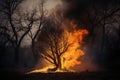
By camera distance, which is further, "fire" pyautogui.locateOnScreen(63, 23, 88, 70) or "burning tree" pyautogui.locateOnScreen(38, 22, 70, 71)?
"fire" pyautogui.locateOnScreen(63, 23, 88, 70)

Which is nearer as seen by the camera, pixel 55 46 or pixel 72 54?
pixel 55 46

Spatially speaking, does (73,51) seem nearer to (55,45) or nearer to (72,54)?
(72,54)

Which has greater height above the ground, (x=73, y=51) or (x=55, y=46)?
(x=55, y=46)

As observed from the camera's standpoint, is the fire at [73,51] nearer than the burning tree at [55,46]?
No

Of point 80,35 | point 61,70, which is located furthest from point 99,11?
point 61,70

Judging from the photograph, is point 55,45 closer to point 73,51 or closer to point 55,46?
point 55,46

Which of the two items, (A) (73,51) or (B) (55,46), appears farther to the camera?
(A) (73,51)

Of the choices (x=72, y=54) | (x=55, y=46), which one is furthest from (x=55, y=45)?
(x=72, y=54)

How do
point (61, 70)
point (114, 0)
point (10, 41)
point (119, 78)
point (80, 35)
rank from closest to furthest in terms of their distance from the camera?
point (119, 78) < point (61, 70) < point (80, 35) < point (114, 0) < point (10, 41)

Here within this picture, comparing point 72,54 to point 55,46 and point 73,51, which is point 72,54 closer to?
point 73,51

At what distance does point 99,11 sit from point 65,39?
41.2ft

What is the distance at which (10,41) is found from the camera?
4925 centimetres

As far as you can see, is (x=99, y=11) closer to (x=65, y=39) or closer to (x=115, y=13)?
(x=115, y=13)

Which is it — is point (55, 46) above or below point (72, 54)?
above
